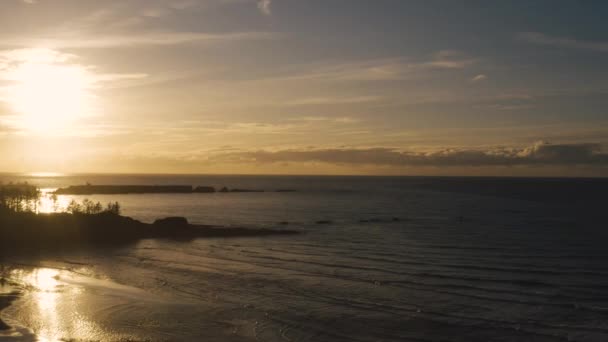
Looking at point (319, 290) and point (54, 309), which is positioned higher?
point (54, 309)

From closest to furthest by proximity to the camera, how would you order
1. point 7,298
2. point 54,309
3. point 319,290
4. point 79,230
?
point 54,309, point 7,298, point 319,290, point 79,230

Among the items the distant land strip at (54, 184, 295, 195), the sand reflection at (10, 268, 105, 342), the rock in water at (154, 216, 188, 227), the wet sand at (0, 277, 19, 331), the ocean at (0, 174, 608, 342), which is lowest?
the ocean at (0, 174, 608, 342)

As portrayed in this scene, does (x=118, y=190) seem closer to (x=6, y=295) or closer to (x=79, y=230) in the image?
(x=79, y=230)

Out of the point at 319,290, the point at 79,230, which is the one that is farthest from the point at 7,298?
the point at 79,230

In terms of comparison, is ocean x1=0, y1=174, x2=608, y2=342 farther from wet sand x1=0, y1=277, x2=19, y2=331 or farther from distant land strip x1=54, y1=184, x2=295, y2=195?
distant land strip x1=54, y1=184, x2=295, y2=195

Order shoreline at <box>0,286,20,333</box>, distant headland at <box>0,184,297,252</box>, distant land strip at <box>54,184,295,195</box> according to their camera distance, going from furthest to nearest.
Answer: distant land strip at <box>54,184,295,195</box>, distant headland at <box>0,184,297,252</box>, shoreline at <box>0,286,20,333</box>

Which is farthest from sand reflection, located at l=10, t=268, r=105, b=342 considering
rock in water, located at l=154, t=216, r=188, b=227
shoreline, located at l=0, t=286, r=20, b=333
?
rock in water, located at l=154, t=216, r=188, b=227

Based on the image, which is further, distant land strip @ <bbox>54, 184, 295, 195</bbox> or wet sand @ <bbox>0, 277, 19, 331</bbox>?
distant land strip @ <bbox>54, 184, 295, 195</bbox>

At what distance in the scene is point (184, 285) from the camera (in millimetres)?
32188

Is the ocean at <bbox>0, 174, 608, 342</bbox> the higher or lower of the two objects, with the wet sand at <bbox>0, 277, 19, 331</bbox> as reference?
lower

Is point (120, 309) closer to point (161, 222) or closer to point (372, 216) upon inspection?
point (161, 222)

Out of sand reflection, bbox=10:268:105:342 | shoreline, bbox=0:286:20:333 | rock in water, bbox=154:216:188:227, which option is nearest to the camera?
sand reflection, bbox=10:268:105:342

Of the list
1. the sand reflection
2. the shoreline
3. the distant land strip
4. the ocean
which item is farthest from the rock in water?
the distant land strip

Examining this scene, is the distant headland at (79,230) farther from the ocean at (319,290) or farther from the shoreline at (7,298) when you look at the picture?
the shoreline at (7,298)
